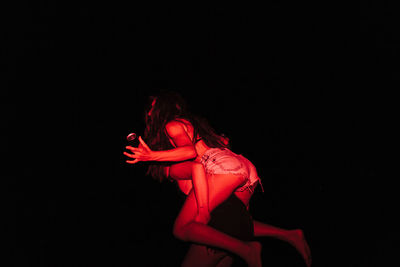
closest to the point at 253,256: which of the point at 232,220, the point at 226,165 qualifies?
the point at 232,220

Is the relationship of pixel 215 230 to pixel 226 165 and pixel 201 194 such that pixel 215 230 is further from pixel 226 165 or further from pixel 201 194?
pixel 226 165

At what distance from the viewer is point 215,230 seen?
1.70m

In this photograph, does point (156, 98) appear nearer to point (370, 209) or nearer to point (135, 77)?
point (135, 77)

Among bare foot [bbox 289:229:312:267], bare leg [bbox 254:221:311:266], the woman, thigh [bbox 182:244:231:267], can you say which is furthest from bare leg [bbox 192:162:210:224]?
bare foot [bbox 289:229:312:267]

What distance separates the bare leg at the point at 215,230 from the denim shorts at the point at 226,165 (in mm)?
31

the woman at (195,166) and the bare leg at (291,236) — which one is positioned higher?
the woman at (195,166)

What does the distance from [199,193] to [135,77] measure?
99 centimetres

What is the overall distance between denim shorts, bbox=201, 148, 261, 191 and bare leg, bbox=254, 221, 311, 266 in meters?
0.32

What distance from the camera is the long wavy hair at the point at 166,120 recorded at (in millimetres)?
1957

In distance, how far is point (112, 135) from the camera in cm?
226

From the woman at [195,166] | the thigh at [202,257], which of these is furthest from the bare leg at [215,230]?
the thigh at [202,257]

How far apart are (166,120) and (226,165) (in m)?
0.44

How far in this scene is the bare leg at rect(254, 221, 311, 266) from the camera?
202 cm

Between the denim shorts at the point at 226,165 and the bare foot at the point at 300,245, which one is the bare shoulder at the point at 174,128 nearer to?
the denim shorts at the point at 226,165
